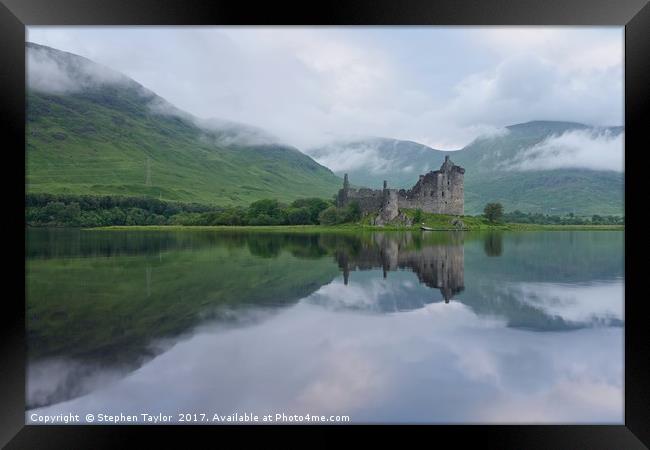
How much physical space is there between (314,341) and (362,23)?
18.7 ft

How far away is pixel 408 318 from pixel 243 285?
5892 millimetres

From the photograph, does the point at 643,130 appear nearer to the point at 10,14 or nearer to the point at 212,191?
the point at 10,14

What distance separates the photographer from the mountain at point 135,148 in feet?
363

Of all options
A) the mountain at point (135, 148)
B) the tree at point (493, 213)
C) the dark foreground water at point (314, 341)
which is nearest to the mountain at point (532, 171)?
the mountain at point (135, 148)

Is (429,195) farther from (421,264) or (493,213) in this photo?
(421,264)

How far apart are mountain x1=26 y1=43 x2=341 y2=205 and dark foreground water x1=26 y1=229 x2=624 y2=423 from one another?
86791 millimetres

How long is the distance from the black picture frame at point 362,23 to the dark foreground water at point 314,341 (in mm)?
641

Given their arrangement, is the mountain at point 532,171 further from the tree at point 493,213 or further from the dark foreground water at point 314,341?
the dark foreground water at point 314,341

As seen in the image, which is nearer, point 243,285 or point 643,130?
point 643,130

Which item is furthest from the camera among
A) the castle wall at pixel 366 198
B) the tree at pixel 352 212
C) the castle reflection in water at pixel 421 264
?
the tree at pixel 352 212

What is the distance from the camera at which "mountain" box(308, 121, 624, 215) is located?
13738 centimetres

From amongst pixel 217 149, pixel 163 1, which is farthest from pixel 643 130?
pixel 217 149

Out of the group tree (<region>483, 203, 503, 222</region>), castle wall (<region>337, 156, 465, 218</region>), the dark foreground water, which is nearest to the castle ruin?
castle wall (<region>337, 156, 465, 218</region>)

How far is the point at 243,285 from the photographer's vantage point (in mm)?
14086
